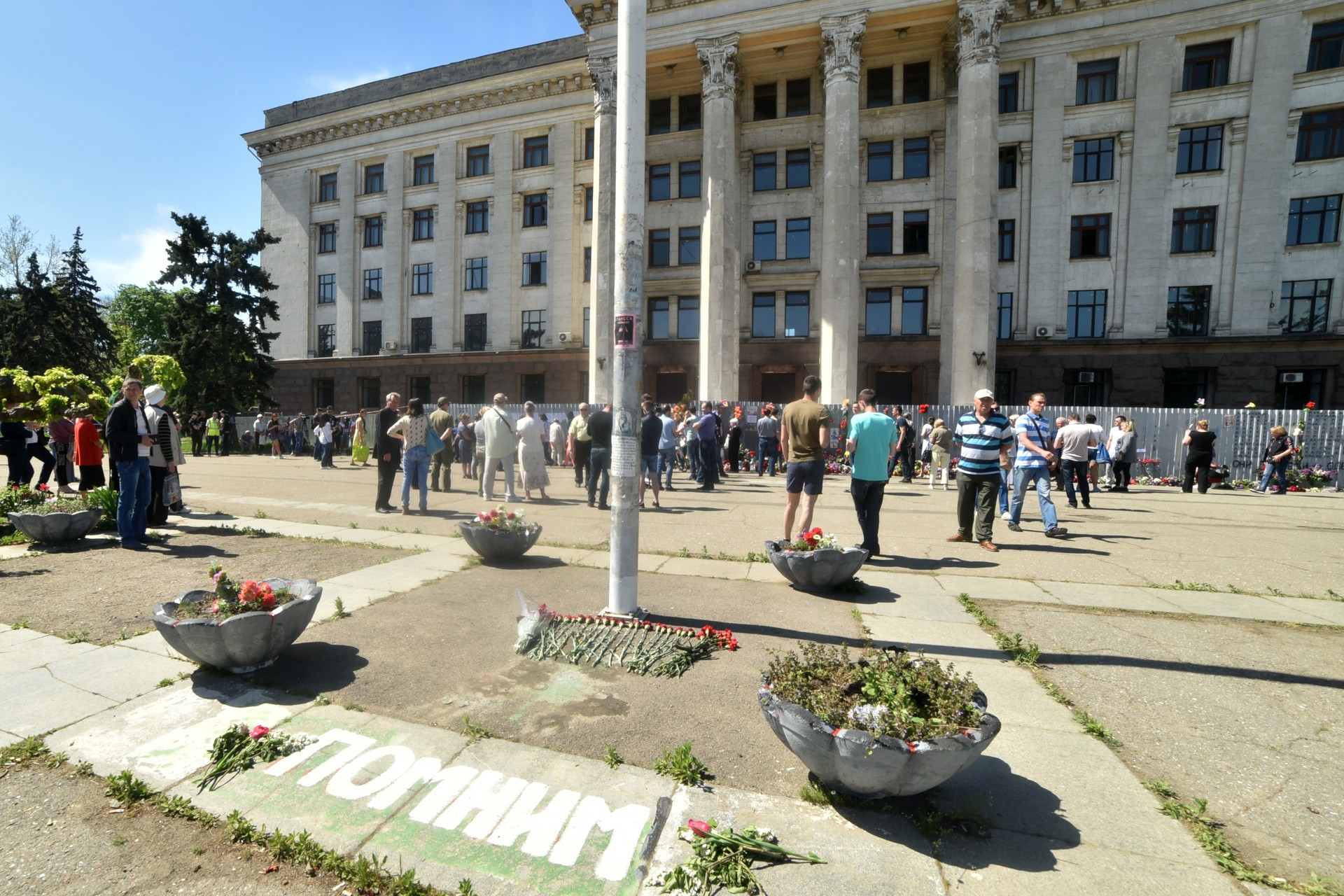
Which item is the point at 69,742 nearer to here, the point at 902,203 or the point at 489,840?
the point at 489,840

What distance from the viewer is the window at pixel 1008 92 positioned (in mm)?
26484

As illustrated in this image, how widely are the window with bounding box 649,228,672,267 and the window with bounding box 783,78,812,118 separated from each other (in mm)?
7678

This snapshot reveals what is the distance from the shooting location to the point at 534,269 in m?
33.2

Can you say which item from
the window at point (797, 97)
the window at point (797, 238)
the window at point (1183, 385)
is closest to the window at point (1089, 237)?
the window at point (1183, 385)

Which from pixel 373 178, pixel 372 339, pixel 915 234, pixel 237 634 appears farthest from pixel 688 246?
pixel 237 634

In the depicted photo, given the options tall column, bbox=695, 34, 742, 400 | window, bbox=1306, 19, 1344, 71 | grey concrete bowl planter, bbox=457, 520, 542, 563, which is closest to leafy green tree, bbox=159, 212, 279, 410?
tall column, bbox=695, 34, 742, 400

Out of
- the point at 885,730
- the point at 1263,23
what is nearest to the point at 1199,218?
the point at 1263,23

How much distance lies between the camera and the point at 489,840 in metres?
2.60

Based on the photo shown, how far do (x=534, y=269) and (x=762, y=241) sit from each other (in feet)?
40.3

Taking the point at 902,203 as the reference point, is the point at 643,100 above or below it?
below

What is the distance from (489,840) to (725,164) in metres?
27.5

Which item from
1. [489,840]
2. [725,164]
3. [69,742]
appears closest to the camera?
[489,840]

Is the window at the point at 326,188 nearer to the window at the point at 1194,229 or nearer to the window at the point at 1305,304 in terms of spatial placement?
the window at the point at 1194,229

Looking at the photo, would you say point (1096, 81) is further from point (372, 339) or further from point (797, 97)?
point (372, 339)
